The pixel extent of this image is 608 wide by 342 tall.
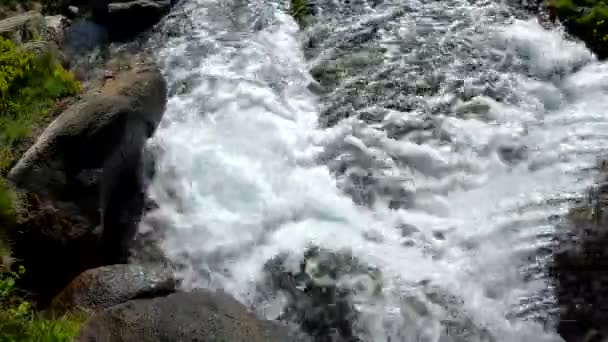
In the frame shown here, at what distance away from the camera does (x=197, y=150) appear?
999 centimetres

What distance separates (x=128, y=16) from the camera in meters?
13.2

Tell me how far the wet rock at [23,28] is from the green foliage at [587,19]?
9007 mm

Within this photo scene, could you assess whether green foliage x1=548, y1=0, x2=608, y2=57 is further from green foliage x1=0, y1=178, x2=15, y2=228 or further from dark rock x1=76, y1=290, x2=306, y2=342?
green foliage x1=0, y1=178, x2=15, y2=228

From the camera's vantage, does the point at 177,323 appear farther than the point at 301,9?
No

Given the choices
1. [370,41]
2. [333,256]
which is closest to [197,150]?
[333,256]

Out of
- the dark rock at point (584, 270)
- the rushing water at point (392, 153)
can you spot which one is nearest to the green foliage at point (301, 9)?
the rushing water at point (392, 153)

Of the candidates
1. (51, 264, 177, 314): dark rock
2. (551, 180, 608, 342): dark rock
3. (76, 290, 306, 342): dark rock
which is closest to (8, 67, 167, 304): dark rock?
(51, 264, 177, 314): dark rock

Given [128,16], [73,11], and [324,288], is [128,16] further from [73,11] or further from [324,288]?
[324,288]

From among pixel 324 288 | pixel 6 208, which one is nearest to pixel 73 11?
pixel 6 208

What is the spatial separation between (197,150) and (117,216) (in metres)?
1.74

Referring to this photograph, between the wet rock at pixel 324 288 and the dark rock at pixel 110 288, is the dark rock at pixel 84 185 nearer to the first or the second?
the dark rock at pixel 110 288

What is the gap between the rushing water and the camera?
25.5 feet

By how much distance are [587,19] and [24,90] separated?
9.15 metres

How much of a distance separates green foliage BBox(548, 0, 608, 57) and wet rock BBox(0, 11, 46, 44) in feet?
29.6
